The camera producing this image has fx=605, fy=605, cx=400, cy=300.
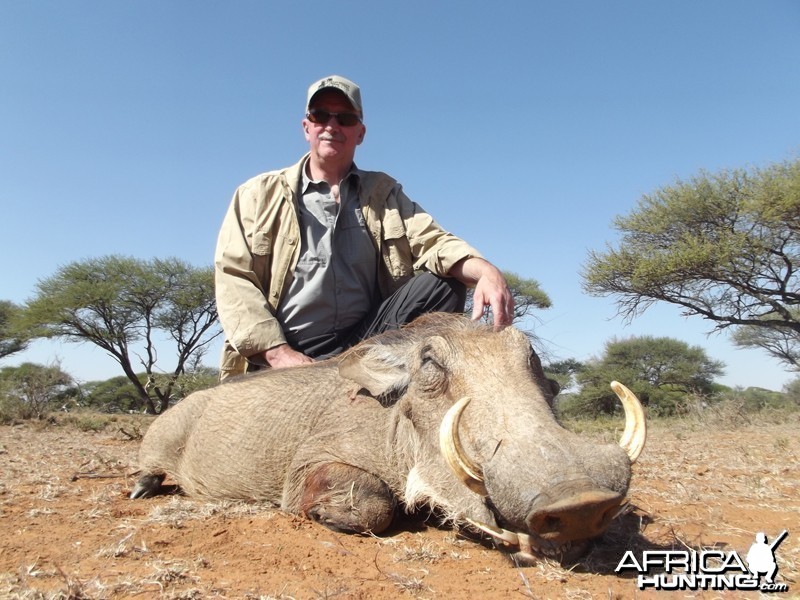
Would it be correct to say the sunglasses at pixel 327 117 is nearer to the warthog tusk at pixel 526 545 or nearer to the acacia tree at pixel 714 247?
the warthog tusk at pixel 526 545

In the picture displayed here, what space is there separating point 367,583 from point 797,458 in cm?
413

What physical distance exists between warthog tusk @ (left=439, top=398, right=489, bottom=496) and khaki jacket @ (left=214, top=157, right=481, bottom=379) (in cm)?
156

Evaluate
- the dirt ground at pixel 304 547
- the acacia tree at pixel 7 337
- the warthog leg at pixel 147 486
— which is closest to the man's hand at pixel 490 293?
the dirt ground at pixel 304 547

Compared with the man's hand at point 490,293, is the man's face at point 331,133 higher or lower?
higher

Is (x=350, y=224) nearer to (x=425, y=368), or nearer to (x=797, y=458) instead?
(x=425, y=368)

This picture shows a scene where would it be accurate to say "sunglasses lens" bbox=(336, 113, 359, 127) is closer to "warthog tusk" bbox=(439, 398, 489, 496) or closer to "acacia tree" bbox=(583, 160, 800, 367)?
"warthog tusk" bbox=(439, 398, 489, 496)

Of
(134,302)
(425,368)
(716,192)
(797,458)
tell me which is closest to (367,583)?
(425,368)

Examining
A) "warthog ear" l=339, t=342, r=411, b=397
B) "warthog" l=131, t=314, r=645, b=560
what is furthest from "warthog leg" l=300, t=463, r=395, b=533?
"warthog ear" l=339, t=342, r=411, b=397

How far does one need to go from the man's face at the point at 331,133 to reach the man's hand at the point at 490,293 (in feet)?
4.26

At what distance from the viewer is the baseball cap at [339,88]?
3.90 m

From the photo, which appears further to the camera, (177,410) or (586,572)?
(177,410)

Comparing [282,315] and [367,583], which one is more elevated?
[282,315]

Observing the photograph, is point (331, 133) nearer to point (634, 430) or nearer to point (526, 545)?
point (634, 430)

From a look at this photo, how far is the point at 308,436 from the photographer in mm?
2879
